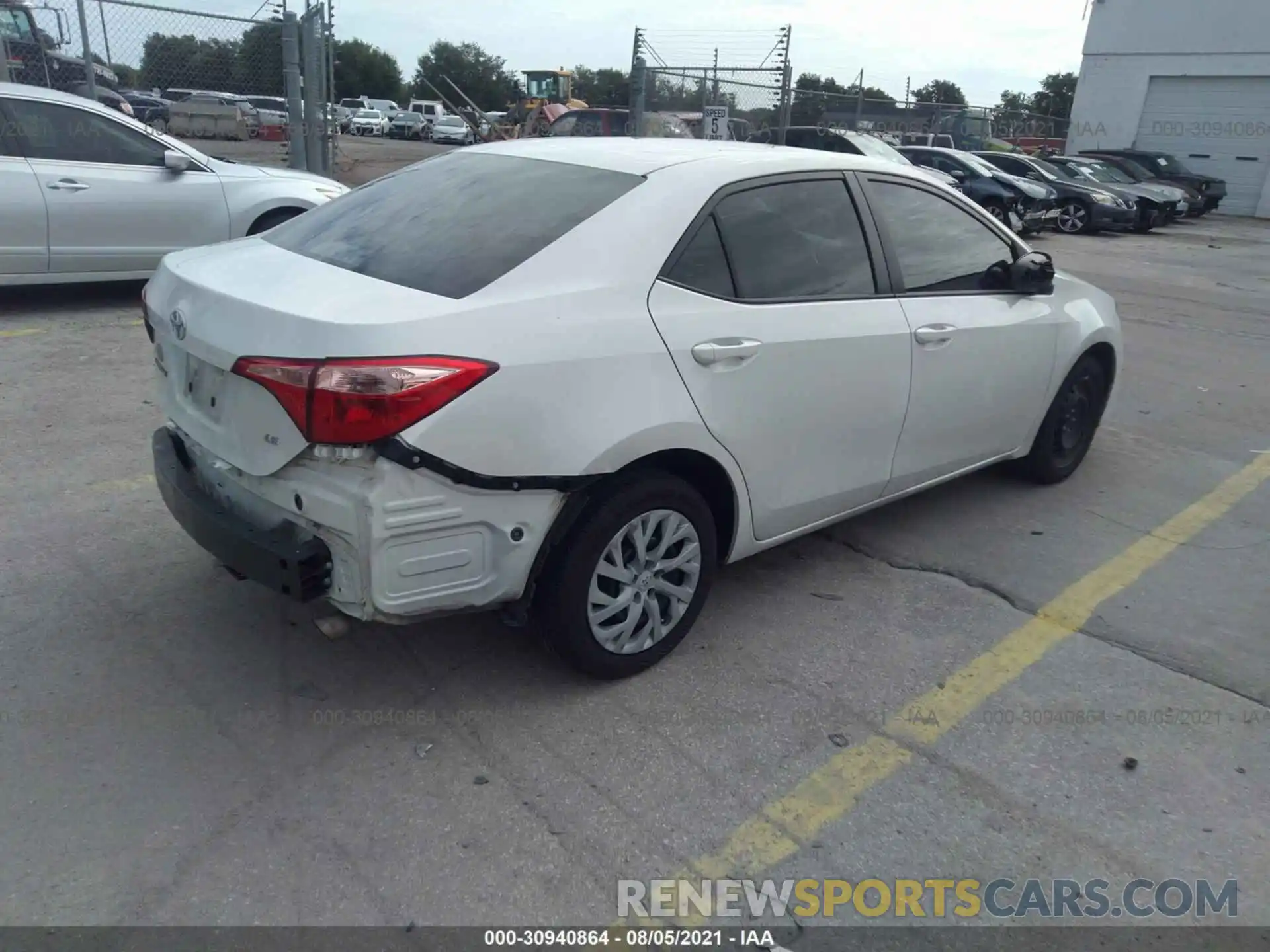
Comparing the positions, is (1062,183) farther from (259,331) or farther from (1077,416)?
(259,331)

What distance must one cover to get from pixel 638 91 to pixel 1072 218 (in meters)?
8.95

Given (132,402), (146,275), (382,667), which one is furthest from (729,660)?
(146,275)

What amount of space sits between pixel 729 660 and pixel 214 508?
1.73 meters

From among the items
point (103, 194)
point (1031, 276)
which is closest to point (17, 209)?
point (103, 194)

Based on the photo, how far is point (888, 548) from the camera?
4.30 meters

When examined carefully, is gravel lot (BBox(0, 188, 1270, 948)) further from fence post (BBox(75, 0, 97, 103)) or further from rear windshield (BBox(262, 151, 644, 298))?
fence post (BBox(75, 0, 97, 103))

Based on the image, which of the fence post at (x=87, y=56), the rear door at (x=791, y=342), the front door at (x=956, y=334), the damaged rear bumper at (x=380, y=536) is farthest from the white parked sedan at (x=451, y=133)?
the damaged rear bumper at (x=380, y=536)

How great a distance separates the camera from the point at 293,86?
10.4m

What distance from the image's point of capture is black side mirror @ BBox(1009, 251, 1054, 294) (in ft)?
13.9

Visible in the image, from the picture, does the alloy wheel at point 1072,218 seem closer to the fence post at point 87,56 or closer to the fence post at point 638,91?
the fence post at point 638,91

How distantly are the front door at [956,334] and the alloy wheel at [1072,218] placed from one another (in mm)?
16105

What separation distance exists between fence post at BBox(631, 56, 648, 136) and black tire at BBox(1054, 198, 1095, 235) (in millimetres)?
8275
